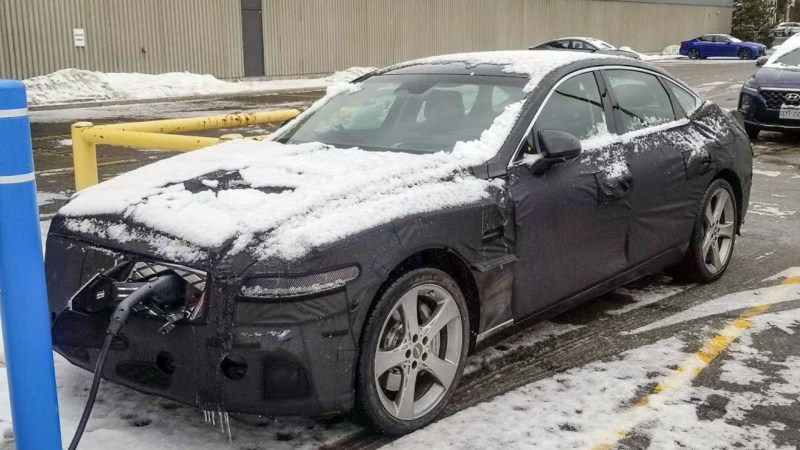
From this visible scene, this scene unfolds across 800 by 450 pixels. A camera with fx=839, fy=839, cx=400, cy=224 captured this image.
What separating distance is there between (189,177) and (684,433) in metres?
2.47

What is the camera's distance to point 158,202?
354 cm

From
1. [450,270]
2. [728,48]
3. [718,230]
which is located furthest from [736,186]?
[728,48]

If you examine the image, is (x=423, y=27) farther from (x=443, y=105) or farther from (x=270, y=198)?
(x=270, y=198)

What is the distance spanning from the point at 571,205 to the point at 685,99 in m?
1.90

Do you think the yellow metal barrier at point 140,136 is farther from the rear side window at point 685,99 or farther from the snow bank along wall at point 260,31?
the snow bank along wall at point 260,31

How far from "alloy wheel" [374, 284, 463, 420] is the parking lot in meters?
0.15

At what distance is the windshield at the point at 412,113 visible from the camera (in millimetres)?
4348

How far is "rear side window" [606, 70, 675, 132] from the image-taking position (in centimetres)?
502

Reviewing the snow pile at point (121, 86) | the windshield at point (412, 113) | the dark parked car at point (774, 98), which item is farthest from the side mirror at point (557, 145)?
the snow pile at point (121, 86)

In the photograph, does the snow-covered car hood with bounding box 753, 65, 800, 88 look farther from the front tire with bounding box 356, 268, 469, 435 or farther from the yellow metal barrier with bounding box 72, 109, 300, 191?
the front tire with bounding box 356, 268, 469, 435

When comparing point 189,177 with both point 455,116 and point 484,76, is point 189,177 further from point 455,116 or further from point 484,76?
point 484,76

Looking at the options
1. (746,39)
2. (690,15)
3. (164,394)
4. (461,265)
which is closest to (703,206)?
(461,265)

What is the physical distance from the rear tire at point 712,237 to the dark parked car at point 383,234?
0.17 metres

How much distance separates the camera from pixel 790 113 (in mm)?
12266
